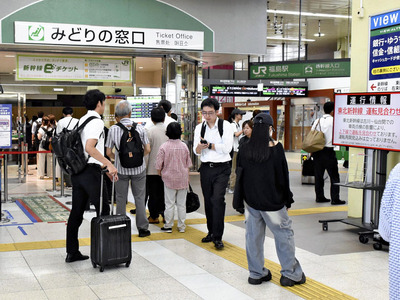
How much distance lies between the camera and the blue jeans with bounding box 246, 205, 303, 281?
4379 millimetres

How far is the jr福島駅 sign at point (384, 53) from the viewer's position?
621 centimetres

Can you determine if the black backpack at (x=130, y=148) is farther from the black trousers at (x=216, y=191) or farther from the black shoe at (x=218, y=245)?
the black shoe at (x=218, y=245)

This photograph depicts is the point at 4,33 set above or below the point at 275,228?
above

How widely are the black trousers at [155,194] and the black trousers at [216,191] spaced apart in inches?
50.7

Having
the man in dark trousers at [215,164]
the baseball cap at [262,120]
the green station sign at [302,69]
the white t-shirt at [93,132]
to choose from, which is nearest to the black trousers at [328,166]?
the man in dark trousers at [215,164]

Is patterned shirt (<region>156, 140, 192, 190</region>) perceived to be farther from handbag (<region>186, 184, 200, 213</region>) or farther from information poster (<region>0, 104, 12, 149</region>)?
information poster (<region>0, 104, 12, 149</region>)

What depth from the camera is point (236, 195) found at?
4.55m

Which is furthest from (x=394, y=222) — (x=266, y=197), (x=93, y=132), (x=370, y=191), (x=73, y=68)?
(x=73, y=68)

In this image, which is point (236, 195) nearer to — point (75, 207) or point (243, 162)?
point (243, 162)

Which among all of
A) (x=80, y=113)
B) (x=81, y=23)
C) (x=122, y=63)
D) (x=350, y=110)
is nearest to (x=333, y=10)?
(x=122, y=63)

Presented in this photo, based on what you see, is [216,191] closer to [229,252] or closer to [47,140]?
[229,252]

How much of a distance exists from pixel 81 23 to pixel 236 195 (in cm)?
614

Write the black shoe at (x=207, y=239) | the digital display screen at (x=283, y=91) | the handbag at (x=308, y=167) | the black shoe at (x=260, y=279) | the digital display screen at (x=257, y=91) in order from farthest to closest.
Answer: the digital display screen at (x=283, y=91), the digital display screen at (x=257, y=91), the handbag at (x=308, y=167), the black shoe at (x=207, y=239), the black shoe at (x=260, y=279)

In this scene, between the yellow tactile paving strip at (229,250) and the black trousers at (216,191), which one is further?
the black trousers at (216,191)
